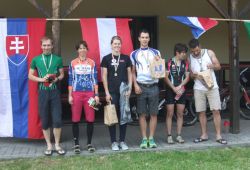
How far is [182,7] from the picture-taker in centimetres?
1163

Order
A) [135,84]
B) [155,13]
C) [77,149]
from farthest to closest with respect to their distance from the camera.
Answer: [155,13]
[135,84]
[77,149]

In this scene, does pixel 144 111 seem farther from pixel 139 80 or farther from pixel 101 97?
pixel 101 97

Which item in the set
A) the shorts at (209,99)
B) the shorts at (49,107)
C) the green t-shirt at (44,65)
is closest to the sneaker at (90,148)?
the shorts at (49,107)

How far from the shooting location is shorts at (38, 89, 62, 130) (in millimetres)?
6859

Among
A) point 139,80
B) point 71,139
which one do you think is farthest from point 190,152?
point 71,139

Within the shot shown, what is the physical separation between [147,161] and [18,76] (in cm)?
256

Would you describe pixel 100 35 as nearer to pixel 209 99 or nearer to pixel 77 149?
pixel 77 149

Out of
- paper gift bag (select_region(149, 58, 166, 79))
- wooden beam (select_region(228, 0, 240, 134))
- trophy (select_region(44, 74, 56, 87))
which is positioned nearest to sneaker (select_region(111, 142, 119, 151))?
paper gift bag (select_region(149, 58, 166, 79))

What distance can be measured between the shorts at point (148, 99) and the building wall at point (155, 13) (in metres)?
4.48

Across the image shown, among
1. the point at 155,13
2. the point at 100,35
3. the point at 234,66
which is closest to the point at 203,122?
the point at 234,66

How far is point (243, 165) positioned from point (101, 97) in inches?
141

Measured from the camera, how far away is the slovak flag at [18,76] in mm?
7199

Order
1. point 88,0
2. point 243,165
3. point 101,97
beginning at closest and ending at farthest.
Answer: point 243,165
point 101,97
point 88,0

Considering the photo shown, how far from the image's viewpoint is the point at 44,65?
6.86 metres
